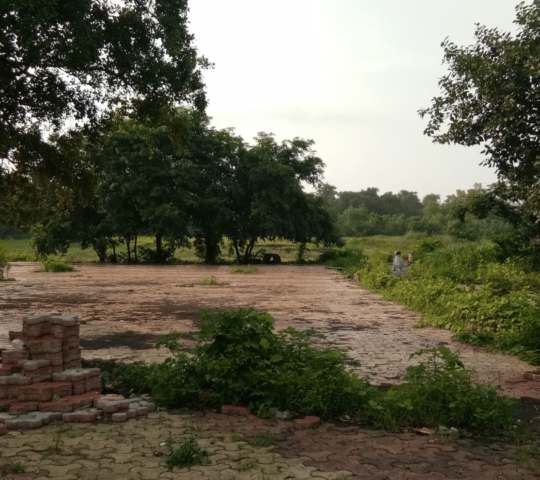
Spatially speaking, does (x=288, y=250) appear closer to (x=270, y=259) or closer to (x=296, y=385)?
(x=270, y=259)

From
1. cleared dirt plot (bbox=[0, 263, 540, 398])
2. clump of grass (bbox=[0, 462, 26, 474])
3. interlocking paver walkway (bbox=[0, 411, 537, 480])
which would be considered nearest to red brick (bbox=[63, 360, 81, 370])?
interlocking paver walkway (bbox=[0, 411, 537, 480])

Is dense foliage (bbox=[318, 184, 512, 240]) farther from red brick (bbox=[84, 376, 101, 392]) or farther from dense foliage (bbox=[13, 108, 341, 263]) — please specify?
red brick (bbox=[84, 376, 101, 392])

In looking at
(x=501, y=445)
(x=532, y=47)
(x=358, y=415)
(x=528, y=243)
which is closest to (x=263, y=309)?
(x=358, y=415)

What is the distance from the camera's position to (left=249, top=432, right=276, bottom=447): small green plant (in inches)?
155

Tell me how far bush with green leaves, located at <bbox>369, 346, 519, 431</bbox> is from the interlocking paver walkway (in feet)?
0.86

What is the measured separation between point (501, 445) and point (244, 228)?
96.6ft

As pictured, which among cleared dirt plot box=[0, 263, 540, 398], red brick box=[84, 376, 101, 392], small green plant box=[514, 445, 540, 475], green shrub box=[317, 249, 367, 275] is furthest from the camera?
green shrub box=[317, 249, 367, 275]

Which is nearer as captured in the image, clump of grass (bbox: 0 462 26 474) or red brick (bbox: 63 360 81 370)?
clump of grass (bbox: 0 462 26 474)

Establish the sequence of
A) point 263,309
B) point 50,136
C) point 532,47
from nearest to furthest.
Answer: point 263,309 → point 50,136 → point 532,47

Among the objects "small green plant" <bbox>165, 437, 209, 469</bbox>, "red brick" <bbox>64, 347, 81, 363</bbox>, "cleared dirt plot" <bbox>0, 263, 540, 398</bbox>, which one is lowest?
"cleared dirt plot" <bbox>0, 263, 540, 398</bbox>

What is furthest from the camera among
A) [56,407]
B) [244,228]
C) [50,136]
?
[244,228]

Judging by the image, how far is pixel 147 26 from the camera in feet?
34.8

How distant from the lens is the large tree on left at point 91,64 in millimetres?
9023

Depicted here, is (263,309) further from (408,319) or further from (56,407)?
(56,407)
